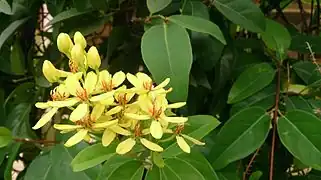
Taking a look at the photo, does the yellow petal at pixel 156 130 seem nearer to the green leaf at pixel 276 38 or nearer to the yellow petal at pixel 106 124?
the yellow petal at pixel 106 124

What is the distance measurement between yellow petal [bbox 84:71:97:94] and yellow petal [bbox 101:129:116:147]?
0.12 ft

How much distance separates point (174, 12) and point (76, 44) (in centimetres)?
27

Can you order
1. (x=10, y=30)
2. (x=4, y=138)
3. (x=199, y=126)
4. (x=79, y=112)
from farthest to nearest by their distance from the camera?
(x=10, y=30), (x=4, y=138), (x=199, y=126), (x=79, y=112)

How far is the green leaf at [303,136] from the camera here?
2.09ft

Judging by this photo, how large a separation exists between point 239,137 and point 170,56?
0.12 metres

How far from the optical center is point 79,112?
1.57 ft

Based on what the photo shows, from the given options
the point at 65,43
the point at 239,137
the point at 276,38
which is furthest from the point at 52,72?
the point at 276,38

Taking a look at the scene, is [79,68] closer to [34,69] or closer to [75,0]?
[75,0]

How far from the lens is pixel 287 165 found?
0.83m

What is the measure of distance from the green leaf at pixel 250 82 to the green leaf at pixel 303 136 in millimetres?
80

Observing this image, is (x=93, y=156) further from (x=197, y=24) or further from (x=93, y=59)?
(x=197, y=24)

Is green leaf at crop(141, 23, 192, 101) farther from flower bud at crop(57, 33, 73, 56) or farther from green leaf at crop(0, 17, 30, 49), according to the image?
green leaf at crop(0, 17, 30, 49)

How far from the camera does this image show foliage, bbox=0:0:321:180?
0.51 meters

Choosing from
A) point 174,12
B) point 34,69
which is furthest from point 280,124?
point 34,69
